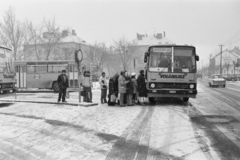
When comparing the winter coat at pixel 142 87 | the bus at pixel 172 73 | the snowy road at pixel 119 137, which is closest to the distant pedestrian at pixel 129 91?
the winter coat at pixel 142 87

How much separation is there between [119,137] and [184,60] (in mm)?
7764

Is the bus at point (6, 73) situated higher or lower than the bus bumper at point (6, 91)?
higher

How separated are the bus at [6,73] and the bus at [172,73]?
749cm

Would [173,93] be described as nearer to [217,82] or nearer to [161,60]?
[161,60]

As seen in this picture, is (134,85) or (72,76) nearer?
(134,85)

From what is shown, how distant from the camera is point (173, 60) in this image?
1345cm

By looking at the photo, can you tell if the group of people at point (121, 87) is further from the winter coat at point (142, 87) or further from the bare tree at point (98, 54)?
the bare tree at point (98, 54)

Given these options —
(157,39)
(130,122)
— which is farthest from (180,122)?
(157,39)

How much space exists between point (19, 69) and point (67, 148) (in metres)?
21.9

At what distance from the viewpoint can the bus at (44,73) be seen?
2527 centimetres

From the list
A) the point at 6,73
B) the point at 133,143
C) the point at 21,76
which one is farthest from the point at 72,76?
the point at 133,143

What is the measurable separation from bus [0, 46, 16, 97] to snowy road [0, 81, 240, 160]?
4535 mm

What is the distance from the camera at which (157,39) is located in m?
93.2

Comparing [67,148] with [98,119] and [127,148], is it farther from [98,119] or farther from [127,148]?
[98,119]
